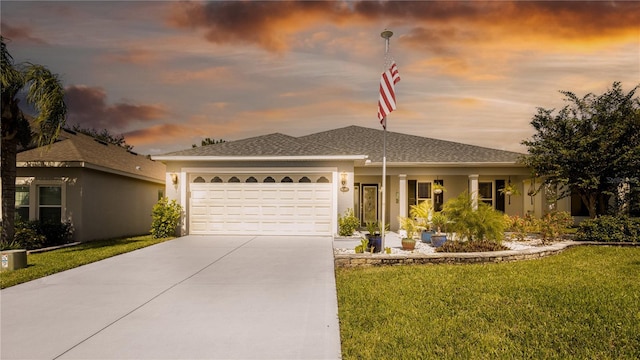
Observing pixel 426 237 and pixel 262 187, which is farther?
pixel 262 187

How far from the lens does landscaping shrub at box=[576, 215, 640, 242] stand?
12.3m

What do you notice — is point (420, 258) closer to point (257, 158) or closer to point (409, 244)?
point (409, 244)

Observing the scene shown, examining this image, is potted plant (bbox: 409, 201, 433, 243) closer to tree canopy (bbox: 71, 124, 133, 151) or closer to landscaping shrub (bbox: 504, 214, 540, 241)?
landscaping shrub (bbox: 504, 214, 540, 241)

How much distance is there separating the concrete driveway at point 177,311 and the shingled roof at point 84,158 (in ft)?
18.5

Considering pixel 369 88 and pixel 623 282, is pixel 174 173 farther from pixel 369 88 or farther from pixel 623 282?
pixel 623 282

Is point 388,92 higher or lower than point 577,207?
higher

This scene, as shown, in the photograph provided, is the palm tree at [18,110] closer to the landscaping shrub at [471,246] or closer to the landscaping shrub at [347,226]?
the landscaping shrub at [347,226]

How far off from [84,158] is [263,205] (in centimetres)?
621

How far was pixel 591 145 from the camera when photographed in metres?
13.2

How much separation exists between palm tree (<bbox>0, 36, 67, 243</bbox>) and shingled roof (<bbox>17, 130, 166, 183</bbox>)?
94cm

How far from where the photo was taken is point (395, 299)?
6.04 m

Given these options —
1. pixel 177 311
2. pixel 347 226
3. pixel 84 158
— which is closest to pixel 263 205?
A: pixel 347 226

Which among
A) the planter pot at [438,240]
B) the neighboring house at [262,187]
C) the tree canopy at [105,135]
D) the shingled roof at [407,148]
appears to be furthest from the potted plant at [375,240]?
the tree canopy at [105,135]

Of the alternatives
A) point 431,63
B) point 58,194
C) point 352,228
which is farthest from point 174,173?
point 431,63
